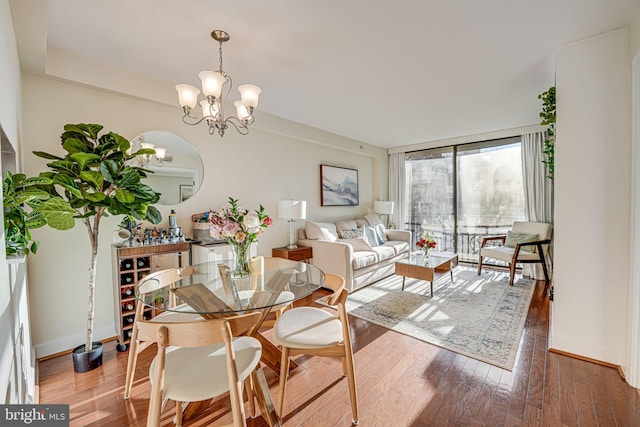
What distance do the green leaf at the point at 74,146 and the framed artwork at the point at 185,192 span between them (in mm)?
1162

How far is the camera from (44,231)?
2275 millimetres

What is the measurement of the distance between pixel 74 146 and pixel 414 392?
2821 millimetres

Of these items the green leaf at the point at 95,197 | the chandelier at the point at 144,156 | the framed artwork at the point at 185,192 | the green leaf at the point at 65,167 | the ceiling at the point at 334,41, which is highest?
the ceiling at the point at 334,41

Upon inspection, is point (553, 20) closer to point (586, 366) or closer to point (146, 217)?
point (586, 366)

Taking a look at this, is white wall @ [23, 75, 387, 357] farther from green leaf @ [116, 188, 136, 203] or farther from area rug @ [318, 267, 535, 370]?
area rug @ [318, 267, 535, 370]

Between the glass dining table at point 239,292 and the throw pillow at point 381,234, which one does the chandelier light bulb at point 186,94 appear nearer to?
the glass dining table at point 239,292

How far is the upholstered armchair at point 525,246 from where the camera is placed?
13.1 ft

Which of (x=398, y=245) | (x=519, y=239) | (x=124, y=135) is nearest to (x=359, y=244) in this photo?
(x=398, y=245)

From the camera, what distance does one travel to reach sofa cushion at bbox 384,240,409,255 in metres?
4.70

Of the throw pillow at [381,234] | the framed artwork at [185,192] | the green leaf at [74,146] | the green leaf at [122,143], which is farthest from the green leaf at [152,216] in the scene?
the throw pillow at [381,234]

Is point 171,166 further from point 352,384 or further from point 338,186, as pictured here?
point 338,186

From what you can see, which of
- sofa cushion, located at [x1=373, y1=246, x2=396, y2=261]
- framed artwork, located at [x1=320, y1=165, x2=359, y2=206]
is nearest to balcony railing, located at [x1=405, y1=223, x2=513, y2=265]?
sofa cushion, located at [x1=373, y1=246, x2=396, y2=261]

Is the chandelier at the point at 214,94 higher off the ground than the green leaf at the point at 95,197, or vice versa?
the chandelier at the point at 214,94

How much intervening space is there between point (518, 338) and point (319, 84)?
123 inches
